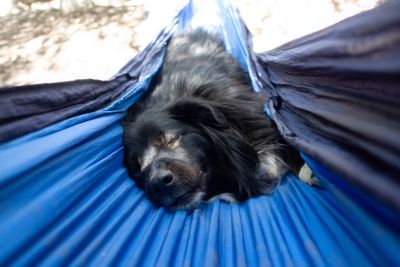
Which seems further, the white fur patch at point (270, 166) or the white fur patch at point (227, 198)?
the white fur patch at point (270, 166)

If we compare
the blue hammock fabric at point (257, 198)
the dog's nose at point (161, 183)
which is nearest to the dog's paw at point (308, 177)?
the blue hammock fabric at point (257, 198)

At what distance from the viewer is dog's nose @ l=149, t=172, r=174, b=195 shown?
1.58m

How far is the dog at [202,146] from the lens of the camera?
5.47ft

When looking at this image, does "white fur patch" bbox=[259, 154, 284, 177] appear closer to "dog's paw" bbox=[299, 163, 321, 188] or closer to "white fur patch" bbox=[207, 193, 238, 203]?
"dog's paw" bbox=[299, 163, 321, 188]

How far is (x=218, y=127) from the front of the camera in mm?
1859

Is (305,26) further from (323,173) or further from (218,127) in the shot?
(323,173)

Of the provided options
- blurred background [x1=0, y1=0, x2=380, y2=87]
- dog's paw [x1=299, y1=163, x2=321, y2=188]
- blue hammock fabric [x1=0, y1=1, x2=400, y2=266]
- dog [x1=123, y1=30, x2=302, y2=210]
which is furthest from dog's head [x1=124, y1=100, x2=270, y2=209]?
blurred background [x1=0, y1=0, x2=380, y2=87]

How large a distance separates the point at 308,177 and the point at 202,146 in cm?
54

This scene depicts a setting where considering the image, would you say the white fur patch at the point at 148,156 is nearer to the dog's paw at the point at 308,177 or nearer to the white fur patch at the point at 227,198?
the white fur patch at the point at 227,198

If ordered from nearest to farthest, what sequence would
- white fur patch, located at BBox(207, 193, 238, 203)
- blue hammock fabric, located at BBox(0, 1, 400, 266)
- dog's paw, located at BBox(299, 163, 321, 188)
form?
blue hammock fabric, located at BBox(0, 1, 400, 266), dog's paw, located at BBox(299, 163, 321, 188), white fur patch, located at BBox(207, 193, 238, 203)

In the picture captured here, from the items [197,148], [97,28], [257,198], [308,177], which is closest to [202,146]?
[197,148]

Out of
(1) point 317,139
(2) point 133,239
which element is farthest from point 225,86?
(2) point 133,239

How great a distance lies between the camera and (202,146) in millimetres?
1835

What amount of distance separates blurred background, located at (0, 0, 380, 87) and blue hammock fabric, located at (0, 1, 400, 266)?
6.16 ft
